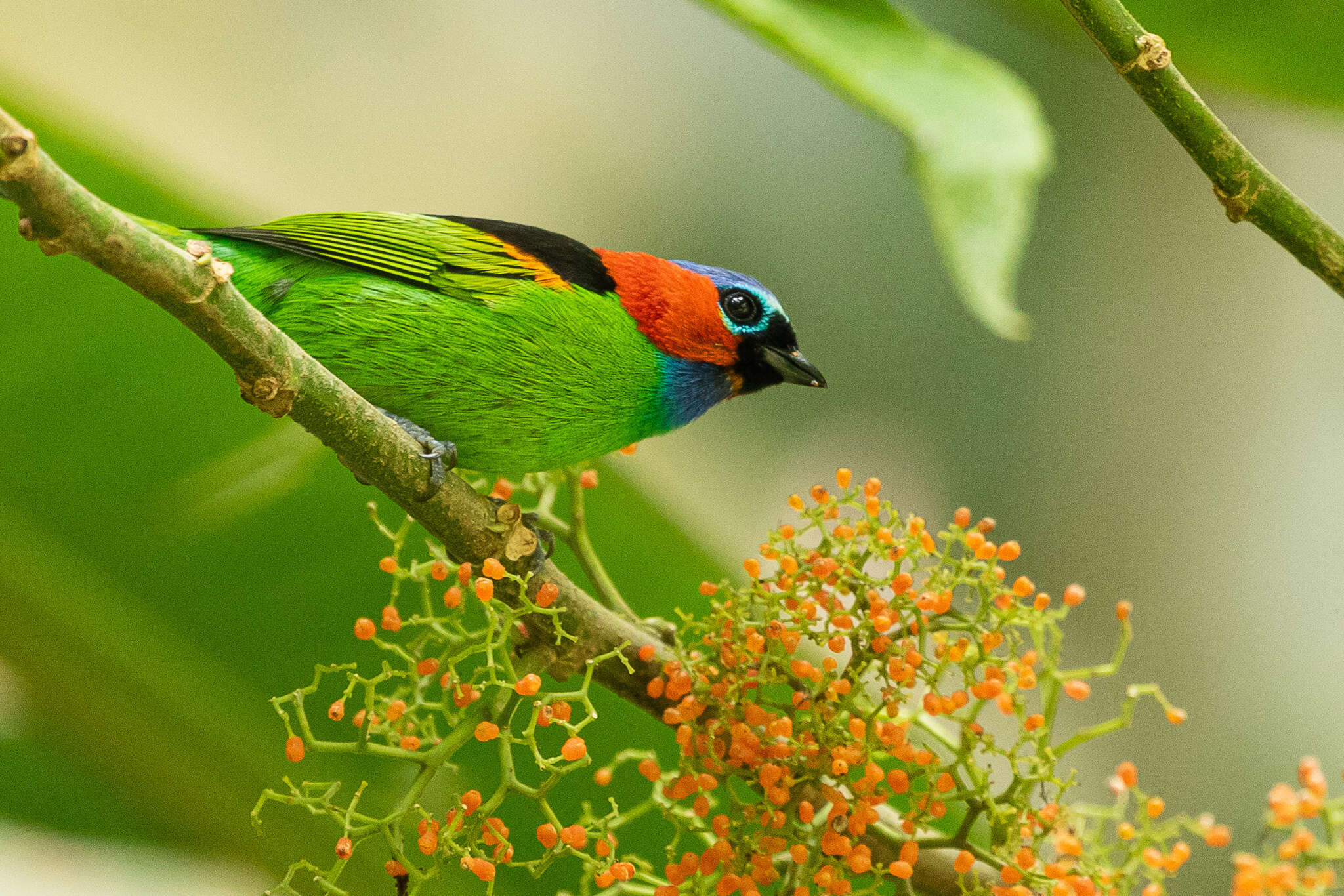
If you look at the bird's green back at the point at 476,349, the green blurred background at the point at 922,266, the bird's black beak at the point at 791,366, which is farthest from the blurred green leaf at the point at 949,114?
the green blurred background at the point at 922,266

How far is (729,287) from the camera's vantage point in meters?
1.86

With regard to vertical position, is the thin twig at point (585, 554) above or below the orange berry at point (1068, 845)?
above

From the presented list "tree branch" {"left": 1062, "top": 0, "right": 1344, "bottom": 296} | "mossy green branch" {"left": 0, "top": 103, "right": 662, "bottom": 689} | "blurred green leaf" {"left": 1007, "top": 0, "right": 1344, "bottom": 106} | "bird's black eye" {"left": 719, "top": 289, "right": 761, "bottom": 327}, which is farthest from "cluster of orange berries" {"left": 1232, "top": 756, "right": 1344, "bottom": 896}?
"blurred green leaf" {"left": 1007, "top": 0, "right": 1344, "bottom": 106}

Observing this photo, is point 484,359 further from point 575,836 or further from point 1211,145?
point 1211,145

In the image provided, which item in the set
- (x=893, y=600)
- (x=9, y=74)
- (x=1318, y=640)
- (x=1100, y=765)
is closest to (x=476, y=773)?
(x=893, y=600)

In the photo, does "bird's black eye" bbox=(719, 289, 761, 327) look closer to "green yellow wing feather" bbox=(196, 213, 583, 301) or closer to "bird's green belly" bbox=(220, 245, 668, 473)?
"bird's green belly" bbox=(220, 245, 668, 473)

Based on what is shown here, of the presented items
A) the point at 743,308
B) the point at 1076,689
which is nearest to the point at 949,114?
the point at 743,308

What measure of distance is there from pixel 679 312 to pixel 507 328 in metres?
0.26

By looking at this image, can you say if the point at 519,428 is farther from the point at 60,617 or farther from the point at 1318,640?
the point at 1318,640

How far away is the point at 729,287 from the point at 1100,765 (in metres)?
3.62

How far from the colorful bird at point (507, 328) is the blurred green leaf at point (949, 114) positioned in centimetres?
32

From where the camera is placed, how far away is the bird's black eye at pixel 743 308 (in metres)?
1.83

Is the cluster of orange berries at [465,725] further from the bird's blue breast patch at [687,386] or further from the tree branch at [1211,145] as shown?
the tree branch at [1211,145]

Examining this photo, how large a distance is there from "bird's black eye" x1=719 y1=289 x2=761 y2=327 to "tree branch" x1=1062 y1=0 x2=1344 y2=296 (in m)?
0.69
